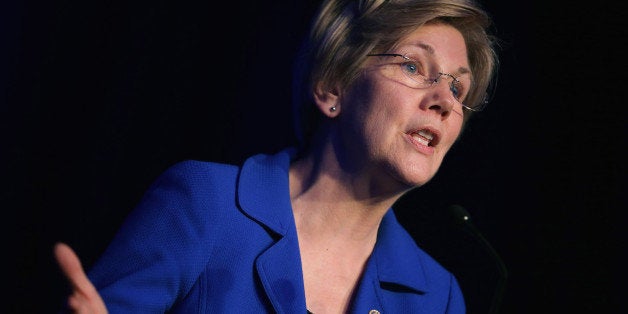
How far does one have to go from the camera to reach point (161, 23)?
2.27 meters

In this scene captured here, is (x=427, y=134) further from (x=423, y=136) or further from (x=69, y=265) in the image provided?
(x=69, y=265)

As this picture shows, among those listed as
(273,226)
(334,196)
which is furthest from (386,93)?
(273,226)

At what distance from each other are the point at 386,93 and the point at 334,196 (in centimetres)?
32

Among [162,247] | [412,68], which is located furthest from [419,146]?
[162,247]

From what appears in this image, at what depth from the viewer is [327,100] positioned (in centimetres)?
189

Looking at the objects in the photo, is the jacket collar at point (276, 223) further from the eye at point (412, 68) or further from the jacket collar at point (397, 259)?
the eye at point (412, 68)

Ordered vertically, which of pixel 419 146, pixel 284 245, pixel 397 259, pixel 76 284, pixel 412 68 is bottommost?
pixel 397 259

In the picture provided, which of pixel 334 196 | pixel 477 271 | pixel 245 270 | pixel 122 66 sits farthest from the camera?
pixel 477 271

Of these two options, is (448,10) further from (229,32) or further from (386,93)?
(229,32)

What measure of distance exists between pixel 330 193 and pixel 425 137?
30cm

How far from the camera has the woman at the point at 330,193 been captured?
1.60 metres

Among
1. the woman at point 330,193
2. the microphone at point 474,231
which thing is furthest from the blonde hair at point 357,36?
the microphone at point 474,231

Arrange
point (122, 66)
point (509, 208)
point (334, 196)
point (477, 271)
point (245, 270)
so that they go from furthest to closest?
1. point (477, 271)
2. point (509, 208)
3. point (122, 66)
4. point (334, 196)
5. point (245, 270)

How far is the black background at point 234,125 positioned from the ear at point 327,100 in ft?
1.77
